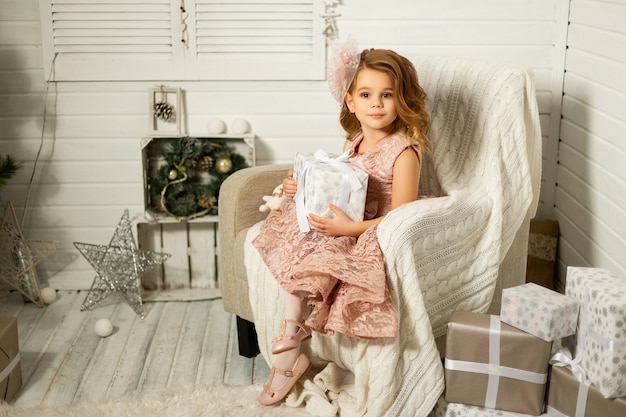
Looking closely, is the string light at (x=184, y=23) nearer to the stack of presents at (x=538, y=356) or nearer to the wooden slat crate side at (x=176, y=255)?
the wooden slat crate side at (x=176, y=255)

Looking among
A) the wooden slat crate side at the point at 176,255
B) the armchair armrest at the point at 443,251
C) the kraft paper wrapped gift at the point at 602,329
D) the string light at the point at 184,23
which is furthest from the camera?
the wooden slat crate side at the point at 176,255

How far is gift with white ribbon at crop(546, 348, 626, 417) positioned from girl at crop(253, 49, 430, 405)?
44 cm

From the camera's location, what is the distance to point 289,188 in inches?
92.9

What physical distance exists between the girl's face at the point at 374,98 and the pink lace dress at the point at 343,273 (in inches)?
3.2

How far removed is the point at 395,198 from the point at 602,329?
65 centimetres

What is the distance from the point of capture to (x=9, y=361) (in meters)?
2.30

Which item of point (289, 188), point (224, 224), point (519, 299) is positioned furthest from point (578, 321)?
point (224, 224)

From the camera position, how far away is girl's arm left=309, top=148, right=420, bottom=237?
2.11 metres

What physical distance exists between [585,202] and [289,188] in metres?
1.11

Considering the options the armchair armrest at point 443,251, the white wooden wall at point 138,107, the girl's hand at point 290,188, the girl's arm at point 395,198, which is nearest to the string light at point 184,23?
the white wooden wall at point 138,107

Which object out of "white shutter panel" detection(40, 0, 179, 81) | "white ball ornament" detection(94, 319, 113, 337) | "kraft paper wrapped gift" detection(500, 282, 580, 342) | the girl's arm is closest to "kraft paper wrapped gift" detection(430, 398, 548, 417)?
"kraft paper wrapped gift" detection(500, 282, 580, 342)

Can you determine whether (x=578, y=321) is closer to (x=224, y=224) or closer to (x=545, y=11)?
(x=224, y=224)

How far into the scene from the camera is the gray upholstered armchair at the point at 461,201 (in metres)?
2.12

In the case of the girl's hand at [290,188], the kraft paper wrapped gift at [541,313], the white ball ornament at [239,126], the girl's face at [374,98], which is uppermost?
the girl's face at [374,98]
